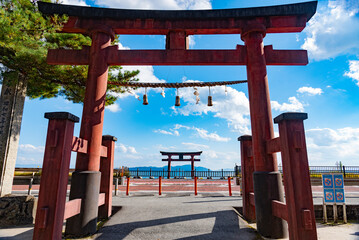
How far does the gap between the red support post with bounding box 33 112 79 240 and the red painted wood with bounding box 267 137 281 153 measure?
413 cm

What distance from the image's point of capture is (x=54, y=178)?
11.0ft

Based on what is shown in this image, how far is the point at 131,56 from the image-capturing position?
18.6 ft

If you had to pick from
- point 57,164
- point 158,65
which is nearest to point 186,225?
point 57,164

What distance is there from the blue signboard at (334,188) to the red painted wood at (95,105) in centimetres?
676

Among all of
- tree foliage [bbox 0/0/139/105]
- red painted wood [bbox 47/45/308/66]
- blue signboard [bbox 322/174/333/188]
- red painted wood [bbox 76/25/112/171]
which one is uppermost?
tree foliage [bbox 0/0/139/105]

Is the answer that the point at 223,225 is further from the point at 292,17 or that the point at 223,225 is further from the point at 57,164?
the point at 292,17

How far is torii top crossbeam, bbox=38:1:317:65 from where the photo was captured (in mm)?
5633

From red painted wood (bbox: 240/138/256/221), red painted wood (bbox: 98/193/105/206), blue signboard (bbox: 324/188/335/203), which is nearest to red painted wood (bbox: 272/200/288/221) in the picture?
red painted wood (bbox: 240/138/256/221)

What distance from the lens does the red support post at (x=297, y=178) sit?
314 centimetres

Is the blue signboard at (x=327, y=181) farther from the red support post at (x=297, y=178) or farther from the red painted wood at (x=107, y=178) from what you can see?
the red painted wood at (x=107, y=178)

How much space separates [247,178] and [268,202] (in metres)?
1.38

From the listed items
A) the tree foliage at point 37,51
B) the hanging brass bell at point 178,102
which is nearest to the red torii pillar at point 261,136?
the hanging brass bell at point 178,102

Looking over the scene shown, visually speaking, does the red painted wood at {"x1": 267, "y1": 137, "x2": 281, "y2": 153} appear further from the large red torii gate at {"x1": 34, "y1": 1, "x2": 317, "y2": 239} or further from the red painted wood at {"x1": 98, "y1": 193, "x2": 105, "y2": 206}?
the red painted wood at {"x1": 98, "y1": 193, "x2": 105, "y2": 206}

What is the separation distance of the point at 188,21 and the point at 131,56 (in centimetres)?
218
